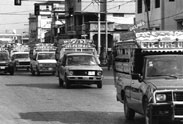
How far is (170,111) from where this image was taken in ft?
35.3

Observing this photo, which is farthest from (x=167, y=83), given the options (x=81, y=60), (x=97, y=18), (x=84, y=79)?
(x=97, y=18)

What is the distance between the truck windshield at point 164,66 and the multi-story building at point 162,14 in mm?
29206

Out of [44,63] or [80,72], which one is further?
[44,63]

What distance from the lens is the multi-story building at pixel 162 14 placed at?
139 feet

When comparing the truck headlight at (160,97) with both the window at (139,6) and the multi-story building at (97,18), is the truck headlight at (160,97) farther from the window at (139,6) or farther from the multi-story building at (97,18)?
the multi-story building at (97,18)

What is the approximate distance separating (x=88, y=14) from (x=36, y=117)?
61.4 metres

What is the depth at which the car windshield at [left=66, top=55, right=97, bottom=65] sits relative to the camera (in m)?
26.7

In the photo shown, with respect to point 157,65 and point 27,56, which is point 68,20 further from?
point 157,65

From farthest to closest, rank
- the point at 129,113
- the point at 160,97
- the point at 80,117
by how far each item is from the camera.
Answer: the point at 80,117, the point at 129,113, the point at 160,97

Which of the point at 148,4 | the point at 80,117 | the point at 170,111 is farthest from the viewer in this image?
the point at 148,4

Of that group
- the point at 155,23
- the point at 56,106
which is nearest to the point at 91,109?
the point at 56,106

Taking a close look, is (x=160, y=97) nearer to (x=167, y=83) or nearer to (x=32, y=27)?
(x=167, y=83)

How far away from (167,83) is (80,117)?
13.8 feet

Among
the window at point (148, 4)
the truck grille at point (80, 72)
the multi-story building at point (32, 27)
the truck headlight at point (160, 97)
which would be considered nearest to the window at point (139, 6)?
the window at point (148, 4)
